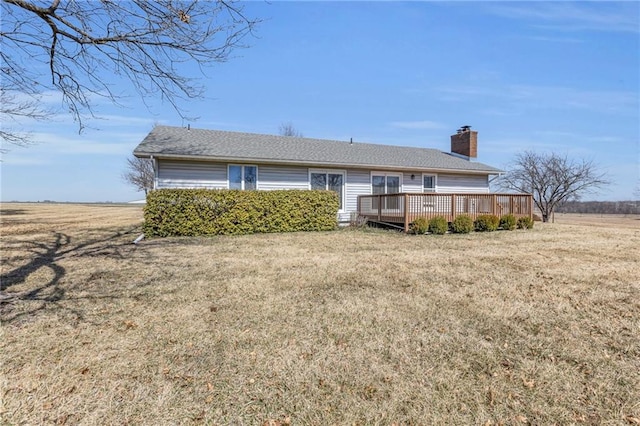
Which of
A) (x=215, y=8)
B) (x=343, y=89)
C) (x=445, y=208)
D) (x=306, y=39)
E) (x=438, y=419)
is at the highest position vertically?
(x=343, y=89)

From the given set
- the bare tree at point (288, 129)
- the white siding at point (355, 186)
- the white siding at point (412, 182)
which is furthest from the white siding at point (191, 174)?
the bare tree at point (288, 129)

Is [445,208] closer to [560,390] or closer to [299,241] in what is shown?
[299,241]

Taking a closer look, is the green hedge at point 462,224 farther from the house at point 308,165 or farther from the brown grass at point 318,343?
the brown grass at point 318,343

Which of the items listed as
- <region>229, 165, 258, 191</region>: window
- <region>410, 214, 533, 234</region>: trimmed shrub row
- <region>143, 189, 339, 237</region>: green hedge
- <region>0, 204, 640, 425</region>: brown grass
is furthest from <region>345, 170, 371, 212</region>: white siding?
<region>0, 204, 640, 425</region>: brown grass

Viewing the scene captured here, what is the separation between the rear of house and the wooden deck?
182 cm

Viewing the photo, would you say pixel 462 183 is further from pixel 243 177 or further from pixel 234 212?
pixel 234 212

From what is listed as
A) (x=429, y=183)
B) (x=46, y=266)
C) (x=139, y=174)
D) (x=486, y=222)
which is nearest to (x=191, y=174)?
(x=46, y=266)

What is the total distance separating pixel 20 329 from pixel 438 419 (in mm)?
4254

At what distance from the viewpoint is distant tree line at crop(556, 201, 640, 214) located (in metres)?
38.3

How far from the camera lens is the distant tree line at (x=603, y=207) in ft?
126

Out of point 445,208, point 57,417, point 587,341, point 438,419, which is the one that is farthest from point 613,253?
point 57,417

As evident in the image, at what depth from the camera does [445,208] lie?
12727mm

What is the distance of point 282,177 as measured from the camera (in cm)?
1370

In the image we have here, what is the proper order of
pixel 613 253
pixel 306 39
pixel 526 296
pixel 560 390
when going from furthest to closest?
pixel 306 39 → pixel 613 253 → pixel 526 296 → pixel 560 390
